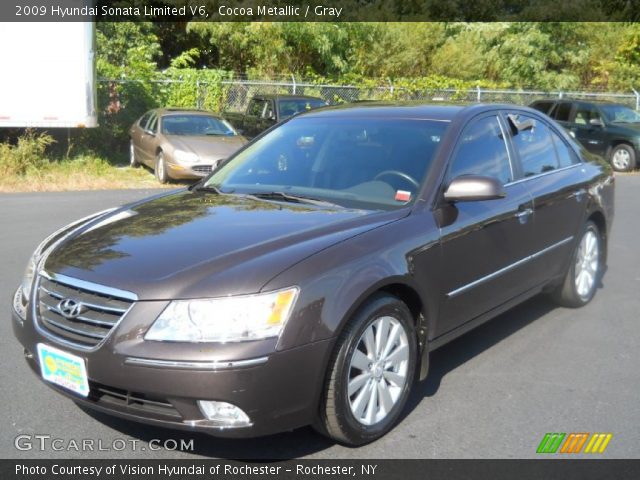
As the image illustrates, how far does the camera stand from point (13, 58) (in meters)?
13.7

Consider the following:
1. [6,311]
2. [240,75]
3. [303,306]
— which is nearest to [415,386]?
[303,306]

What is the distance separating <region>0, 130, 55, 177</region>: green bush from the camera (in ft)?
43.6

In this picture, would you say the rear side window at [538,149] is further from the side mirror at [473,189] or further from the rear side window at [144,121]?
the rear side window at [144,121]

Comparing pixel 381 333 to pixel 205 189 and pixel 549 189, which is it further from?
pixel 549 189

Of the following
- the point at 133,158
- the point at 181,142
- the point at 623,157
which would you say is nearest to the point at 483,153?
the point at 181,142

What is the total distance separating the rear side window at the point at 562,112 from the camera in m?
18.6

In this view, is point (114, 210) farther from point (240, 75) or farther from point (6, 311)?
point (240, 75)

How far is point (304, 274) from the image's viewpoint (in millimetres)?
3148

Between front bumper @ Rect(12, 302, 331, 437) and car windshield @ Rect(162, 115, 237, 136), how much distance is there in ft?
38.0

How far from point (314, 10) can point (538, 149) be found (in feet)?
74.4

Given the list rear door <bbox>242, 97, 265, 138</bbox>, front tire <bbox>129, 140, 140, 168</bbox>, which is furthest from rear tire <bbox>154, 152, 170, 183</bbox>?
rear door <bbox>242, 97, 265, 138</bbox>

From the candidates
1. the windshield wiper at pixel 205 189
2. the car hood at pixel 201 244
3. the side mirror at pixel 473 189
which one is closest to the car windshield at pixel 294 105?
the windshield wiper at pixel 205 189

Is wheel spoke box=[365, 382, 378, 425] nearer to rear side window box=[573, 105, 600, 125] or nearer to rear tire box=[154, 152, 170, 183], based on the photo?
rear tire box=[154, 152, 170, 183]

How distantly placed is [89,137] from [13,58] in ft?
10.5
